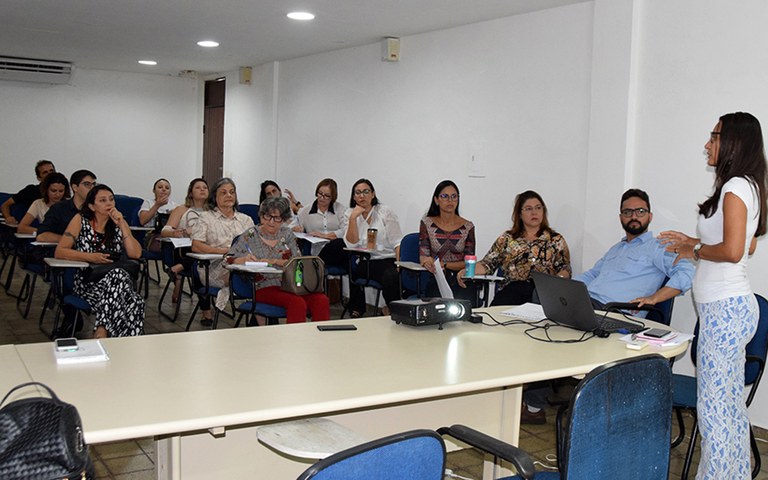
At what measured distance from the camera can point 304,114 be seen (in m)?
9.44

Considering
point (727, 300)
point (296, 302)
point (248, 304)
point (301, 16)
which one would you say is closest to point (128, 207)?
point (301, 16)

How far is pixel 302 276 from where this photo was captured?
534 centimetres

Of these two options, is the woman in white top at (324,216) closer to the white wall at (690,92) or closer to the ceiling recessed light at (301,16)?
the ceiling recessed light at (301,16)

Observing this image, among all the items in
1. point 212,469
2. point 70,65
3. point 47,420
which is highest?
point 70,65

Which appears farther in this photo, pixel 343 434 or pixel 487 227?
pixel 487 227

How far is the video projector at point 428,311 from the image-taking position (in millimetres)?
3381

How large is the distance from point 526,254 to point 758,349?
2.12 metres

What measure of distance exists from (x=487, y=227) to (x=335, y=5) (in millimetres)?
2220

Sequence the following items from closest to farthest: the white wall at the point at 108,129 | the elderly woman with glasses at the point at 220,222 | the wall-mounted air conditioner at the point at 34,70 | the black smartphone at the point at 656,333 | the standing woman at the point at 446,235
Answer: the black smartphone at the point at 656,333 < the standing woman at the point at 446,235 < the elderly woman with glasses at the point at 220,222 < the wall-mounted air conditioner at the point at 34,70 < the white wall at the point at 108,129

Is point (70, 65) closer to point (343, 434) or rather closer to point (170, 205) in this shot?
point (170, 205)

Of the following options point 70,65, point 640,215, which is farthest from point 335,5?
point 70,65

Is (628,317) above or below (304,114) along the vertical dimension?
below

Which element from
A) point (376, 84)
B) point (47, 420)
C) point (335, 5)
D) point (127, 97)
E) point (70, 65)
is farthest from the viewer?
point (127, 97)

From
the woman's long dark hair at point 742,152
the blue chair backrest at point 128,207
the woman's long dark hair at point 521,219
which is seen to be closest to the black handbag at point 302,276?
the woman's long dark hair at point 521,219
